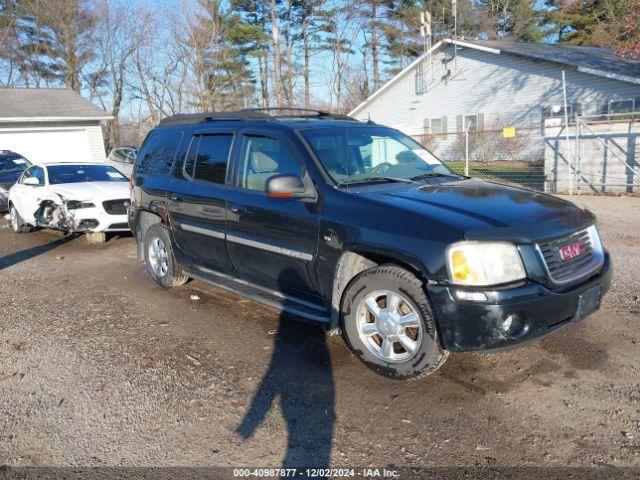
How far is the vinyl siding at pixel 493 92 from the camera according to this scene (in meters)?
21.1

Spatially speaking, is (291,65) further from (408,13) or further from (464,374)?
(464,374)

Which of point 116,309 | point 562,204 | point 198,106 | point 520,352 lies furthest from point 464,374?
point 198,106

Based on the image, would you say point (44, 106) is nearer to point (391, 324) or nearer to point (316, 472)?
point (391, 324)

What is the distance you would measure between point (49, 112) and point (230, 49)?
1710 cm

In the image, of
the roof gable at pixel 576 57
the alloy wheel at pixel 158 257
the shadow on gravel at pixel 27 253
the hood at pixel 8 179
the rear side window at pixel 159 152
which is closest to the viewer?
the rear side window at pixel 159 152

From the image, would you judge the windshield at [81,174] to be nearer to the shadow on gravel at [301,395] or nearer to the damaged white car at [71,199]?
the damaged white car at [71,199]

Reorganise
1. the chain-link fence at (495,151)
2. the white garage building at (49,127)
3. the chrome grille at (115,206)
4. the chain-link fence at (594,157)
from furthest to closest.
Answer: the white garage building at (49,127)
the chain-link fence at (495,151)
the chain-link fence at (594,157)
the chrome grille at (115,206)

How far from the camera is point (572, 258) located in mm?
3699

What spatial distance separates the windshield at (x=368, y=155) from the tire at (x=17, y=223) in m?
8.43

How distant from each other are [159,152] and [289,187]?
2.73m

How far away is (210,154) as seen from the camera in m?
5.37

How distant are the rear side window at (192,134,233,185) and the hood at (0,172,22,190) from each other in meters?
9.64

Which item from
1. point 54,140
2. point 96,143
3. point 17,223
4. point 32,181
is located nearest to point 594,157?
point 32,181

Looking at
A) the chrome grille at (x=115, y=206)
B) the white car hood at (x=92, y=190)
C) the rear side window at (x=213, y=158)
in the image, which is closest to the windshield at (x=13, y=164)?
the white car hood at (x=92, y=190)
